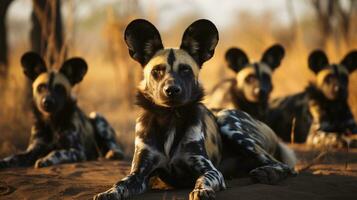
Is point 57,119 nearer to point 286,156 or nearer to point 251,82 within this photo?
point 286,156

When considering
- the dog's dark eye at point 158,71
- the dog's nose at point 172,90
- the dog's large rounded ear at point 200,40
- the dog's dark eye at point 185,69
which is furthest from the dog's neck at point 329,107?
the dog's nose at point 172,90

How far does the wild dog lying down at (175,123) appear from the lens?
389cm

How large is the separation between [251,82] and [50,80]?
2.58 m

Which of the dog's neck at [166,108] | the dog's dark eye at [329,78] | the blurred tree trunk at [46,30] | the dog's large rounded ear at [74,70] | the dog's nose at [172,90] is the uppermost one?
the blurred tree trunk at [46,30]

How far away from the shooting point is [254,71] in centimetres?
757

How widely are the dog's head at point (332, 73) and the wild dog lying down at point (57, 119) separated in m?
2.62

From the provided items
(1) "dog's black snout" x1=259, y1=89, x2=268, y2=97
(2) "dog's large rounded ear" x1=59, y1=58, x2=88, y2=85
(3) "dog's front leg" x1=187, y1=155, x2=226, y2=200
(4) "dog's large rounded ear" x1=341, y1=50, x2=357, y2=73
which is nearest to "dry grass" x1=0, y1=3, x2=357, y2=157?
(2) "dog's large rounded ear" x1=59, y1=58, x2=88, y2=85

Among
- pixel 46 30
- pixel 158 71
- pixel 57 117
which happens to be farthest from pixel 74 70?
pixel 158 71

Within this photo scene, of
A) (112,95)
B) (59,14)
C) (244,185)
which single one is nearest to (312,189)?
(244,185)

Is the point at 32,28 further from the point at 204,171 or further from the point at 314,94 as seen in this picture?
the point at 204,171

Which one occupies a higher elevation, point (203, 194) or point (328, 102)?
point (328, 102)

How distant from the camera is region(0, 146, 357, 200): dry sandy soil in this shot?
3.61 meters

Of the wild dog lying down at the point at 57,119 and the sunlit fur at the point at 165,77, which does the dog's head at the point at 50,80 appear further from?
the sunlit fur at the point at 165,77

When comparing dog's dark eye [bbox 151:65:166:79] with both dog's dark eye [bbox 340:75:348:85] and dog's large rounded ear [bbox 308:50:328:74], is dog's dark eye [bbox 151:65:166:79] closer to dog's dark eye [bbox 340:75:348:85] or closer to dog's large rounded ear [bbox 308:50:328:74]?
dog's dark eye [bbox 340:75:348:85]
